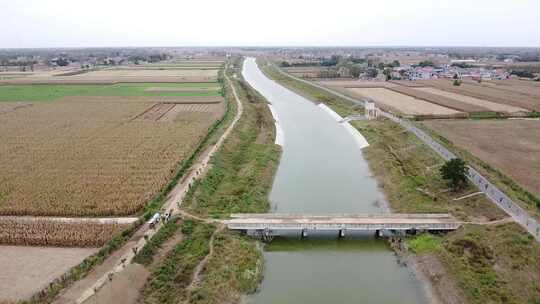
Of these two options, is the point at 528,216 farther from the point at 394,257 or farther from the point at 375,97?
the point at 375,97

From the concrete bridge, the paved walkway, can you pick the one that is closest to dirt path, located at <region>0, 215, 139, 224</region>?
the concrete bridge

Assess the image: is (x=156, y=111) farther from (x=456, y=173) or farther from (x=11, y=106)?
(x=456, y=173)

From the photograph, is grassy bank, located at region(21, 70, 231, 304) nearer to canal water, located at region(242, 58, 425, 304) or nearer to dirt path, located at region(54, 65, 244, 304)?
dirt path, located at region(54, 65, 244, 304)

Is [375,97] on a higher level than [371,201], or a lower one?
higher

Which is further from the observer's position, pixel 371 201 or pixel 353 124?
pixel 353 124

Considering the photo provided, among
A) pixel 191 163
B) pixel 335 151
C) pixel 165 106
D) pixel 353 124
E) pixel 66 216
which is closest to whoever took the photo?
pixel 66 216

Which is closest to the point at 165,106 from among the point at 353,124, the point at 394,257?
the point at 353,124
